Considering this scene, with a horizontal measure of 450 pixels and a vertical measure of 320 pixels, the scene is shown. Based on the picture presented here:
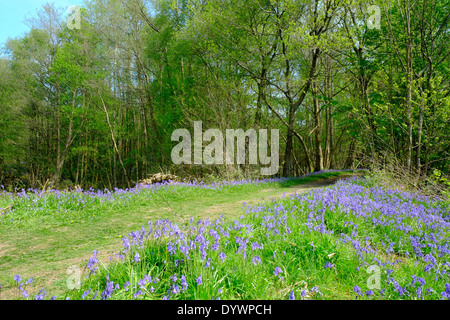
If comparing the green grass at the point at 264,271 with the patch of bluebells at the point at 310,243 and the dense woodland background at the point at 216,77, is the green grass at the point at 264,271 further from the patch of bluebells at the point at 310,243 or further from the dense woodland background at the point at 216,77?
the dense woodland background at the point at 216,77

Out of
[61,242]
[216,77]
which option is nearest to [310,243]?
[61,242]

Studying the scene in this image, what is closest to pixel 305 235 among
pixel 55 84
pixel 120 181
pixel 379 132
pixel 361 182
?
pixel 361 182

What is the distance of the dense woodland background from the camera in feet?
33.2

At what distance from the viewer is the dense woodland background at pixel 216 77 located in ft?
33.2

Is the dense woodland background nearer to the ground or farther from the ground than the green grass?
farther from the ground

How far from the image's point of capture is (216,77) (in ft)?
51.8

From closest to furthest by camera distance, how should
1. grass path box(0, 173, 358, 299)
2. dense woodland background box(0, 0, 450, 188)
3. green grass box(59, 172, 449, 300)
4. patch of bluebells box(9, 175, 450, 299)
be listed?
green grass box(59, 172, 449, 300)
patch of bluebells box(9, 175, 450, 299)
grass path box(0, 173, 358, 299)
dense woodland background box(0, 0, 450, 188)

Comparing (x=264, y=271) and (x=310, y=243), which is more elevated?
(x=310, y=243)

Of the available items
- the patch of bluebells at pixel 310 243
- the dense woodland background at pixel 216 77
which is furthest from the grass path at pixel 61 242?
the dense woodland background at pixel 216 77

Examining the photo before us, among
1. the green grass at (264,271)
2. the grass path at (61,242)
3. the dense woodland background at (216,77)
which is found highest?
the dense woodland background at (216,77)

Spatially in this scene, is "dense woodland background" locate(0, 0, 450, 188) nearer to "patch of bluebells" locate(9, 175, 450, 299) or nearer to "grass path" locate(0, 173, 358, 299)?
"patch of bluebells" locate(9, 175, 450, 299)

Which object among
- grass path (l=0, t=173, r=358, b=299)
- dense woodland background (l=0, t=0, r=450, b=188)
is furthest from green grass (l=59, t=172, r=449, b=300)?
dense woodland background (l=0, t=0, r=450, b=188)

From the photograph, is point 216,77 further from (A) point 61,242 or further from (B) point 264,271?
(B) point 264,271
